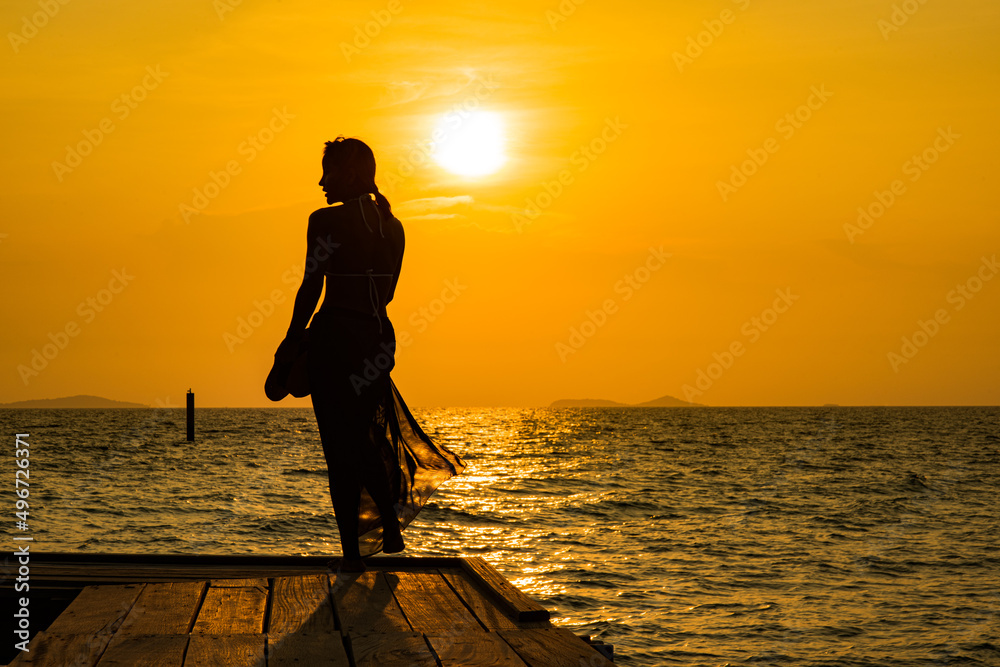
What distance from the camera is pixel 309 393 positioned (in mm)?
5785

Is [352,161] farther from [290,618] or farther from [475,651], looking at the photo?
[475,651]

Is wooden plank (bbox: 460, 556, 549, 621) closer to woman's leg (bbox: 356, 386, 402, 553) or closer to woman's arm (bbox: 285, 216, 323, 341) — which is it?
woman's leg (bbox: 356, 386, 402, 553)

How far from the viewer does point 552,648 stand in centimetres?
375

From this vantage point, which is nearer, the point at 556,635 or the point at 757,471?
the point at 556,635

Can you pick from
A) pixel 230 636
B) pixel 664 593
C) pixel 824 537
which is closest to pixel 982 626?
pixel 664 593

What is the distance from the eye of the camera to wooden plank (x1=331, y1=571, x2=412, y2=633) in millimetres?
4098

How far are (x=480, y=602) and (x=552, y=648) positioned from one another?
3.02 ft

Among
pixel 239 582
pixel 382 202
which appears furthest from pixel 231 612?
pixel 382 202

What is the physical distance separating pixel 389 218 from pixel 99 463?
43.5 meters

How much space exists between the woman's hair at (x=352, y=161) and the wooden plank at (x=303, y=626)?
7.47 feet

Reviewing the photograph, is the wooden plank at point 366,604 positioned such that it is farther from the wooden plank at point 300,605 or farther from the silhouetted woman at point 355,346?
the silhouetted woman at point 355,346

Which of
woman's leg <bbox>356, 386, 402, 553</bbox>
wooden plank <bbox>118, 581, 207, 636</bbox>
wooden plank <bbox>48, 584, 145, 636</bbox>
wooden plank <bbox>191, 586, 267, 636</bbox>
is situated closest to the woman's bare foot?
woman's leg <bbox>356, 386, 402, 553</bbox>

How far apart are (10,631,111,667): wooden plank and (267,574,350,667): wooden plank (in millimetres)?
621

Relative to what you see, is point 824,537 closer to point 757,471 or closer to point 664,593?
point 664,593
